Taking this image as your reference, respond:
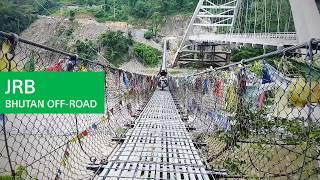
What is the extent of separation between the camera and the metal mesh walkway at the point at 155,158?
2.27 m

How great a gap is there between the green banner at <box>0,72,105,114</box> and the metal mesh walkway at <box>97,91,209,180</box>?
15.6 inches

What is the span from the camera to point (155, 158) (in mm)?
2631

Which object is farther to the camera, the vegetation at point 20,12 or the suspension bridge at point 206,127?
the vegetation at point 20,12

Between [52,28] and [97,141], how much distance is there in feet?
117

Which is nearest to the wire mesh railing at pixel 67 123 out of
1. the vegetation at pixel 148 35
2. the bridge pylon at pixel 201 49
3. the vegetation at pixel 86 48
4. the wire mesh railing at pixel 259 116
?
the wire mesh railing at pixel 259 116

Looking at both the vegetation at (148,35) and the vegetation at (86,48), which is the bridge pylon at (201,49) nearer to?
the vegetation at (86,48)

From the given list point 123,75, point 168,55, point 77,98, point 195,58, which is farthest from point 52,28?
point 77,98

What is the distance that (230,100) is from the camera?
3.56 m

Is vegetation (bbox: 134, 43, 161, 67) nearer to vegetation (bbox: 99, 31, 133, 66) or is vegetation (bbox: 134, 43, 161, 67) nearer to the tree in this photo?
vegetation (bbox: 99, 31, 133, 66)

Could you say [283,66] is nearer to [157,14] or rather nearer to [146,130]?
[146,130]

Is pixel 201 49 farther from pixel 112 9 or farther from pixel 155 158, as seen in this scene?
pixel 155 158

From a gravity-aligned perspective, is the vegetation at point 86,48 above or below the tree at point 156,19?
below

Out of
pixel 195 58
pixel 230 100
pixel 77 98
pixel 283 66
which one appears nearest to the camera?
pixel 283 66

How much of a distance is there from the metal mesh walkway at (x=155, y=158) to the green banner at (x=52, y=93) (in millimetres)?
396
